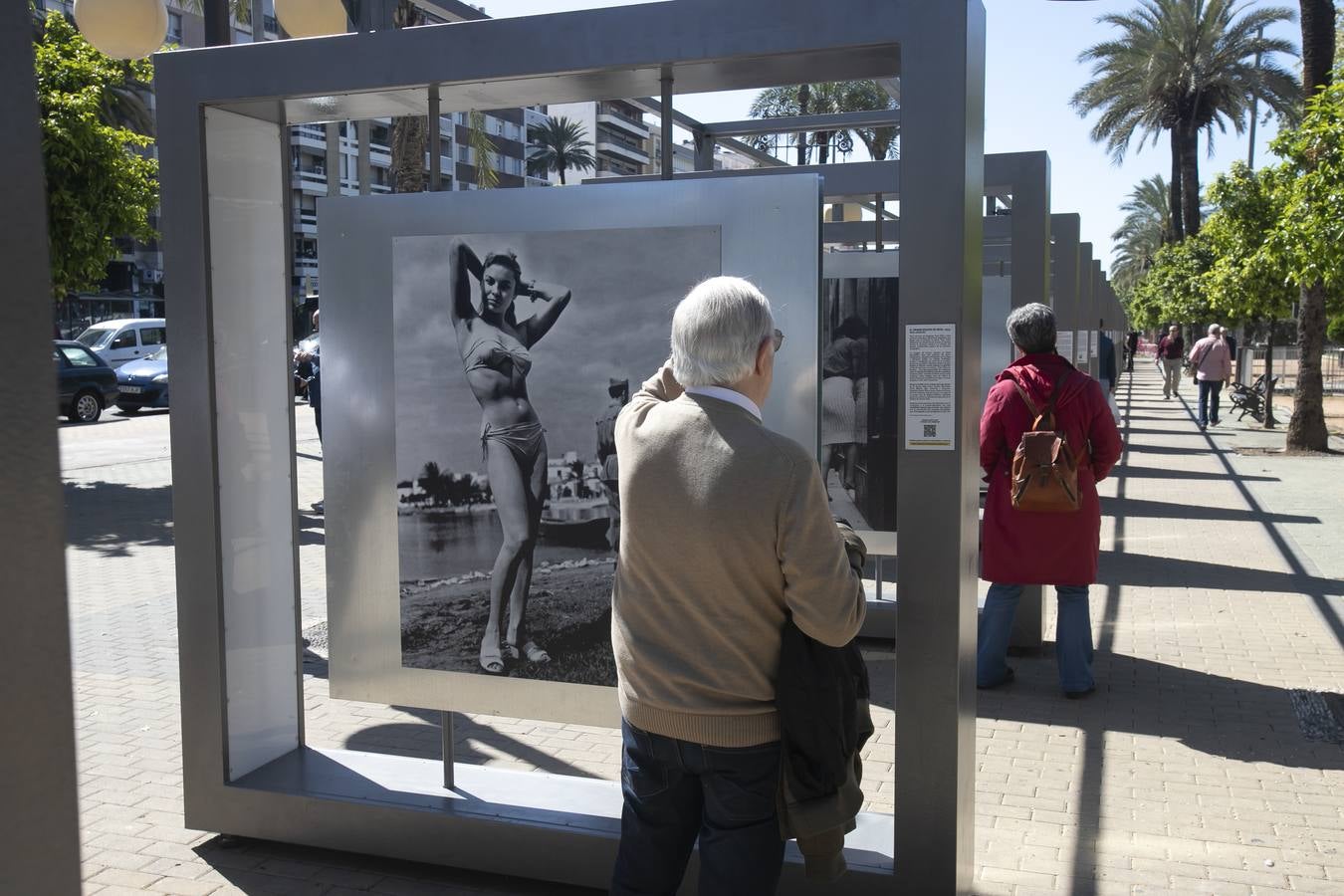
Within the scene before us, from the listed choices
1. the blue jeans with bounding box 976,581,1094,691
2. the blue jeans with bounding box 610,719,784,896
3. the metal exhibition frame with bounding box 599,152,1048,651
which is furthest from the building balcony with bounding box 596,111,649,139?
the blue jeans with bounding box 610,719,784,896

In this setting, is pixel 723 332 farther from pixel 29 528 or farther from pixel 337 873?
pixel 337 873

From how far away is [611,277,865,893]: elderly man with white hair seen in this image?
8.41ft

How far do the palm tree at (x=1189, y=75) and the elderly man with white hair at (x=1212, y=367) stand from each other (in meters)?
14.5

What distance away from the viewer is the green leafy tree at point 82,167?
1346 cm

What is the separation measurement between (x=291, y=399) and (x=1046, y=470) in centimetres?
342

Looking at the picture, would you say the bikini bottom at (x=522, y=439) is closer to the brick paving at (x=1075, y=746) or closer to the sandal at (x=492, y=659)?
the sandal at (x=492, y=659)

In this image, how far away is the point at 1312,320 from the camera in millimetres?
17453

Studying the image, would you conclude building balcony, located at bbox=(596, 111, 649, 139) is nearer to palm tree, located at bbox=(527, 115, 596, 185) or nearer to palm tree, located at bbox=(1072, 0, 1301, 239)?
palm tree, located at bbox=(527, 115, 596, 185)

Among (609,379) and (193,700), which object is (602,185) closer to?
(609,379)

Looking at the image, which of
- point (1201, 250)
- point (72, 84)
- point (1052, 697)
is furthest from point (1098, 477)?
point (1201, 250)

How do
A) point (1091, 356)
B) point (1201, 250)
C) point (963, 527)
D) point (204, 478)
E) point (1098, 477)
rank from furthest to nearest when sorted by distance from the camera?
point (1201, 250) → point (1091, 356) → point (1098, 477) → point (204, 478) → point (963, 527)

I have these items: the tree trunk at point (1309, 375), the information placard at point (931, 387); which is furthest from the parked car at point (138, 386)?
the information placard at point (931, 387)

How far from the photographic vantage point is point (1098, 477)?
603cm

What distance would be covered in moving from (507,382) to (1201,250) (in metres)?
40.8
